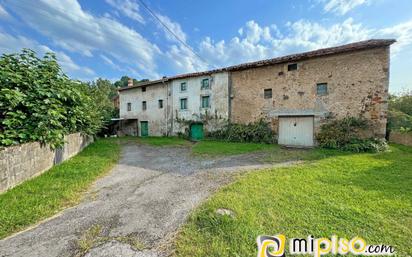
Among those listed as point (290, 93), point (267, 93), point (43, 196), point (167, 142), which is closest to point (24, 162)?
point (43, 196)

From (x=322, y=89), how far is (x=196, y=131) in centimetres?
1012

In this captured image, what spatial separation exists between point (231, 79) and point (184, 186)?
11.4 meters

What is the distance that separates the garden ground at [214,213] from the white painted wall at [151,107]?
13.3m

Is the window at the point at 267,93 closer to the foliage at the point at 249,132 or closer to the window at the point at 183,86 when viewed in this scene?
the foliage at the point at 249,132

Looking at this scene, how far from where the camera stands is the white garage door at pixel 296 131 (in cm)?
1129

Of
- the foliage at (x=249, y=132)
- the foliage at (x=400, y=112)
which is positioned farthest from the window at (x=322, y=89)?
the foliage at (x=400, y=112)

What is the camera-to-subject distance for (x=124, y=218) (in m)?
3.22

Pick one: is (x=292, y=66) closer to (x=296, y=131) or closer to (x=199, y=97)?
(x=296, y=131)

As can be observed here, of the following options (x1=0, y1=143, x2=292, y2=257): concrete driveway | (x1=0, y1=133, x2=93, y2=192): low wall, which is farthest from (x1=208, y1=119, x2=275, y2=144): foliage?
(x1=0, y1=133, x2=93, y2=192): low wall

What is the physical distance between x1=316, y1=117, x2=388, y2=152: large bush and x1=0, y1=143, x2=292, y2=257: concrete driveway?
7951mm

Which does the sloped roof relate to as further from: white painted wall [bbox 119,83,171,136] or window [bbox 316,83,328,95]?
white painted wall [bbox 119,83,171,136]

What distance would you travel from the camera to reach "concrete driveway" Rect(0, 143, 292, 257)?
245cm

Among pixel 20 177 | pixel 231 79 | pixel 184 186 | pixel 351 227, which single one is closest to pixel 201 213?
pixel 184 186

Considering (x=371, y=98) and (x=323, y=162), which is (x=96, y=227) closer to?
(x=323, y=162)
